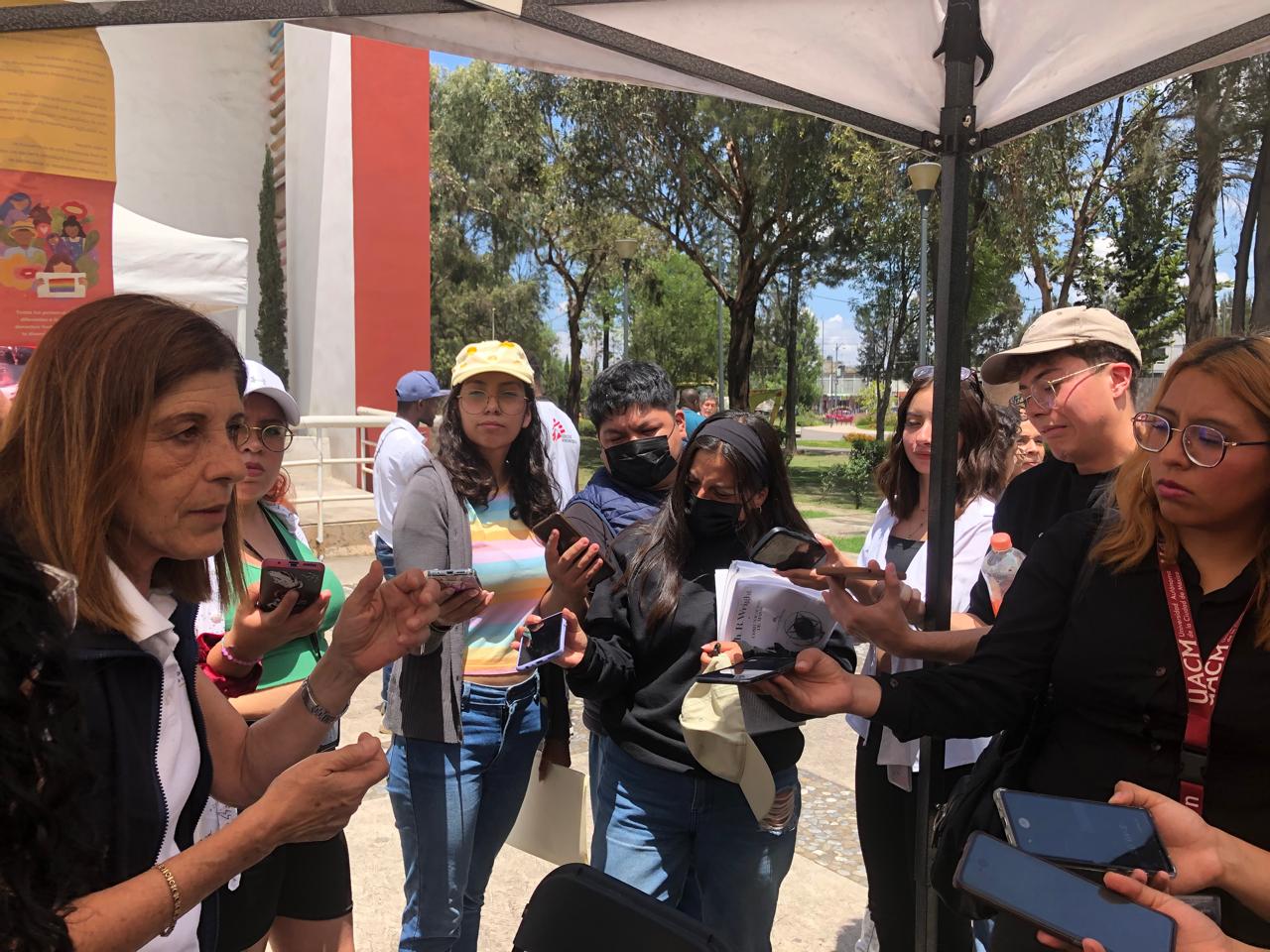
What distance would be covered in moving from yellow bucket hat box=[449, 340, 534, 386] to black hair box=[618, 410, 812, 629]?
746 mm

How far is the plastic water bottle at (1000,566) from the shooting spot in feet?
7.51

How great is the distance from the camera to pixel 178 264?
565cm

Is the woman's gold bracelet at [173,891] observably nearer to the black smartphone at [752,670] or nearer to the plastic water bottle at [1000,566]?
the black smartphone at [752,670]

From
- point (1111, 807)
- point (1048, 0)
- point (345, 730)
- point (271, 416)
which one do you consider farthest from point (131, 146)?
point (1111, 807)

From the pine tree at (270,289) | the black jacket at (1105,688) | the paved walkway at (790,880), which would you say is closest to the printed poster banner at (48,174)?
the black jacket at (1105,688)

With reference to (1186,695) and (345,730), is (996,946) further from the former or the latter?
(345,730)

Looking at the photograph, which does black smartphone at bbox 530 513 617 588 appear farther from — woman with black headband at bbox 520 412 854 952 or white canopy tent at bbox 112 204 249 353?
white canopy tent at bbox 112 204 249 353

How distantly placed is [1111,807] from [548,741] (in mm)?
1745

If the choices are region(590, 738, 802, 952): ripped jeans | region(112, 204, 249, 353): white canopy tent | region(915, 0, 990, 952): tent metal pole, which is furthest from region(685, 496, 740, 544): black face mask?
region(112, 204, 249, 353): white canopy tent

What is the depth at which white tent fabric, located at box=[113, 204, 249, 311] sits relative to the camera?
17.8 feet

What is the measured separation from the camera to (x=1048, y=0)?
81.7 inches

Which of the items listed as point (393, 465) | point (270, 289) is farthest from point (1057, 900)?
point (270, 289)

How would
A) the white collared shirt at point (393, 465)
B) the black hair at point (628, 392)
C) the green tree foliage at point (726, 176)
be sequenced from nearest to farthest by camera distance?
1. the black hair at point (628, 392)
2. the white collared shirt at point (393, 465)
3. the green tree foliage at point (726, 176)

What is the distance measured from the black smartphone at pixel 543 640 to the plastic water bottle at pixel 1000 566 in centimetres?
116
